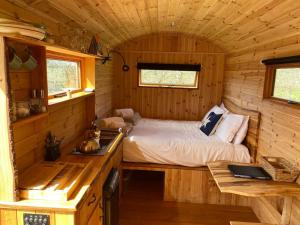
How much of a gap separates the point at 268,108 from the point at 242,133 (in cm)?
53

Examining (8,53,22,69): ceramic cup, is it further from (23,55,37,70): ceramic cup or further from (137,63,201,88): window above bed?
(137,63,201,88): window above bed

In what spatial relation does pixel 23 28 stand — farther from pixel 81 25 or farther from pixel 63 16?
pixel 81 25

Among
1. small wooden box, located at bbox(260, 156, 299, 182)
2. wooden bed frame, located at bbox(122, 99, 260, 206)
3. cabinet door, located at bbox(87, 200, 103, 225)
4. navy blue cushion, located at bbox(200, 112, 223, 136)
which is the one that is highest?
navy blue cushion, located at bbox(200, 112, 223, 136)

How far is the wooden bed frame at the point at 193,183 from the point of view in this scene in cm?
305

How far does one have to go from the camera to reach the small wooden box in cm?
205

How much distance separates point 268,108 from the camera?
2.72 m

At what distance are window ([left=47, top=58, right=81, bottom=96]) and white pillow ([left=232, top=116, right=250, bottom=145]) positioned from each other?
211 centimetres

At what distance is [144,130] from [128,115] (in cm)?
64

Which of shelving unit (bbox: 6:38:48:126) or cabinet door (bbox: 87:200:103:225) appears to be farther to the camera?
cabinet door (bbox: 87:200:103:225)

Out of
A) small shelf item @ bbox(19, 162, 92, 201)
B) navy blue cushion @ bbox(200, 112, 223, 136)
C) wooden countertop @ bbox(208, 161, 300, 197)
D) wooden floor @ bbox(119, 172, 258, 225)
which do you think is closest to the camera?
small shelf item @ bbox(19, 162, 92, 201)

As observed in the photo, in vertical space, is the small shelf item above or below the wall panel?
below

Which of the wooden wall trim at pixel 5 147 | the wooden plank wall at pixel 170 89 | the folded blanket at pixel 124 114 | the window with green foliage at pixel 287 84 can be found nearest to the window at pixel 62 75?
the wooden wall trim at pixel 5 147

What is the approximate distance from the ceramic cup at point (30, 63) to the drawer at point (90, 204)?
0.88 m

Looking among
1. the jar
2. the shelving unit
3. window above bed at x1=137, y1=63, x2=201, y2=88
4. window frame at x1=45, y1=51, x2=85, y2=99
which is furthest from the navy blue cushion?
the jar
